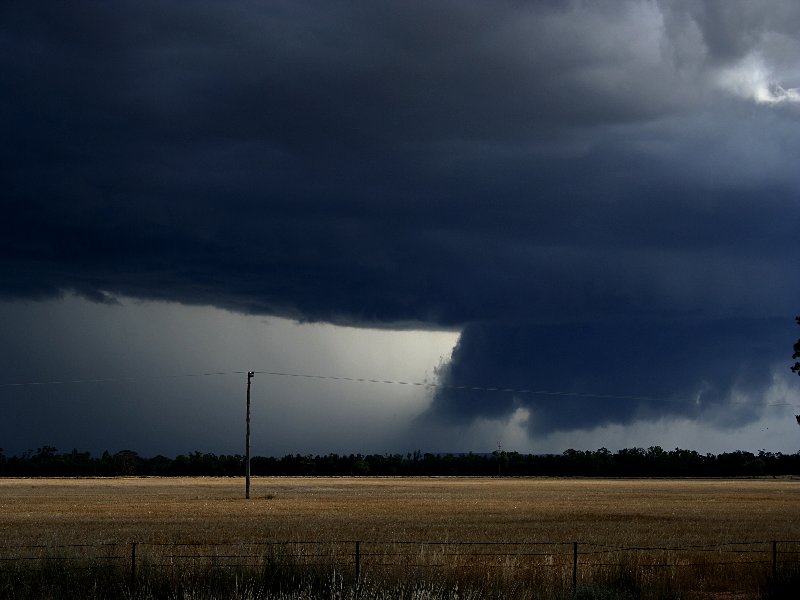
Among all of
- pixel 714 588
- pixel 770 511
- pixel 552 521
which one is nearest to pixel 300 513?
pixel 552 521

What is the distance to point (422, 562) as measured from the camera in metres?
28.3

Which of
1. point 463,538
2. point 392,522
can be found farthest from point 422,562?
point 392,522

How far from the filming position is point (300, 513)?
215ft

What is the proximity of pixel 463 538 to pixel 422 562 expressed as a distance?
54.4ft

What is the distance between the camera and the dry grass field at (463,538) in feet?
87.3

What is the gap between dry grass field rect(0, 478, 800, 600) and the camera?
87.3 ft

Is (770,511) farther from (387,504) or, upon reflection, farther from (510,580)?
(510,580)

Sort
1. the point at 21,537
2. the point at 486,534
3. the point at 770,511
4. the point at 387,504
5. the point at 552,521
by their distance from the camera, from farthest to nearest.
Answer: the point at 387,504
the point at 770,511
the point at 552,521
the point at 486,534
the point at 21,537

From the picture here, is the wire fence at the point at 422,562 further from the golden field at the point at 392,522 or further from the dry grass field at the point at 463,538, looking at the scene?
the golden field at the point at 392,522

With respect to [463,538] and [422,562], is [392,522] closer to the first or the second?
[463,538]

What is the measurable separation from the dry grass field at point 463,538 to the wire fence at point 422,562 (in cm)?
9

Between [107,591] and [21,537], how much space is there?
910 inches

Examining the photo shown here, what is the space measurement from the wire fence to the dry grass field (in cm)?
9

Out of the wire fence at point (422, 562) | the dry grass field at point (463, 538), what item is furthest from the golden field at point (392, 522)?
the wire fence at point (422, 562)
